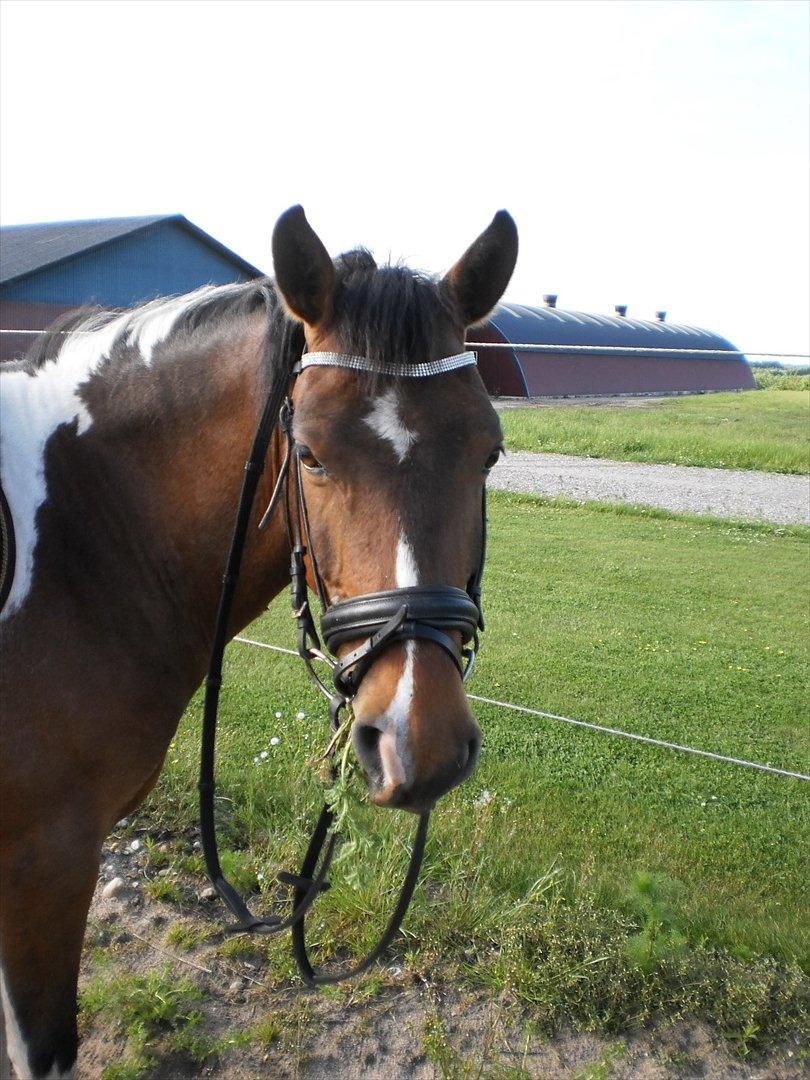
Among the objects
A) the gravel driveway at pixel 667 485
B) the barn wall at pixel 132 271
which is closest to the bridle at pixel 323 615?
the gravel driveway at pixel 667 485

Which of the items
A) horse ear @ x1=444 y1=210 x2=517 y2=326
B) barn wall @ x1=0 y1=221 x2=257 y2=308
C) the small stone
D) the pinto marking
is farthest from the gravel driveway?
barn wall @ x1=0 y1=221 x2=257 y2=308

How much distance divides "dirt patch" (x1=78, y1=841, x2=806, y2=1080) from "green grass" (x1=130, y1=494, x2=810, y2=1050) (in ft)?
0.27

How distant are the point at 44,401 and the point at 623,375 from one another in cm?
3052

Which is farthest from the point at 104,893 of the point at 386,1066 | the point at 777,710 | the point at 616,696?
the point at 777,710

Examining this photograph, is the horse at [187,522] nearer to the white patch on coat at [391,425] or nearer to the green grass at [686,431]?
the white patch on coat at [391,425]

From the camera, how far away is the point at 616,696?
19.3 feet

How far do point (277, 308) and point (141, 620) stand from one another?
0.92 m

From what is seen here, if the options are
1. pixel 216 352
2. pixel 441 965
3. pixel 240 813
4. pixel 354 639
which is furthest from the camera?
pixel 240 813

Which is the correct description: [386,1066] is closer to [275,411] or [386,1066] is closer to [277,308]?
[275,411]

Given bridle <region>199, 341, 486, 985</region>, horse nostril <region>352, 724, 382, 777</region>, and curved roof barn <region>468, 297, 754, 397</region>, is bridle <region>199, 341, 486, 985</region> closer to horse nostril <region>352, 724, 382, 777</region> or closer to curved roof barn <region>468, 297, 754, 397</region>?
horse nostril <region>352, 724, 382, 777</region>

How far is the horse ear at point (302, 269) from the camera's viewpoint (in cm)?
194

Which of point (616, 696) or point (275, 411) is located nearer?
point (275, 411)

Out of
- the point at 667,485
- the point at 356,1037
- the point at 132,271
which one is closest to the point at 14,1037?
the point at 356,1037

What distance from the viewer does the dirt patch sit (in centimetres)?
279
